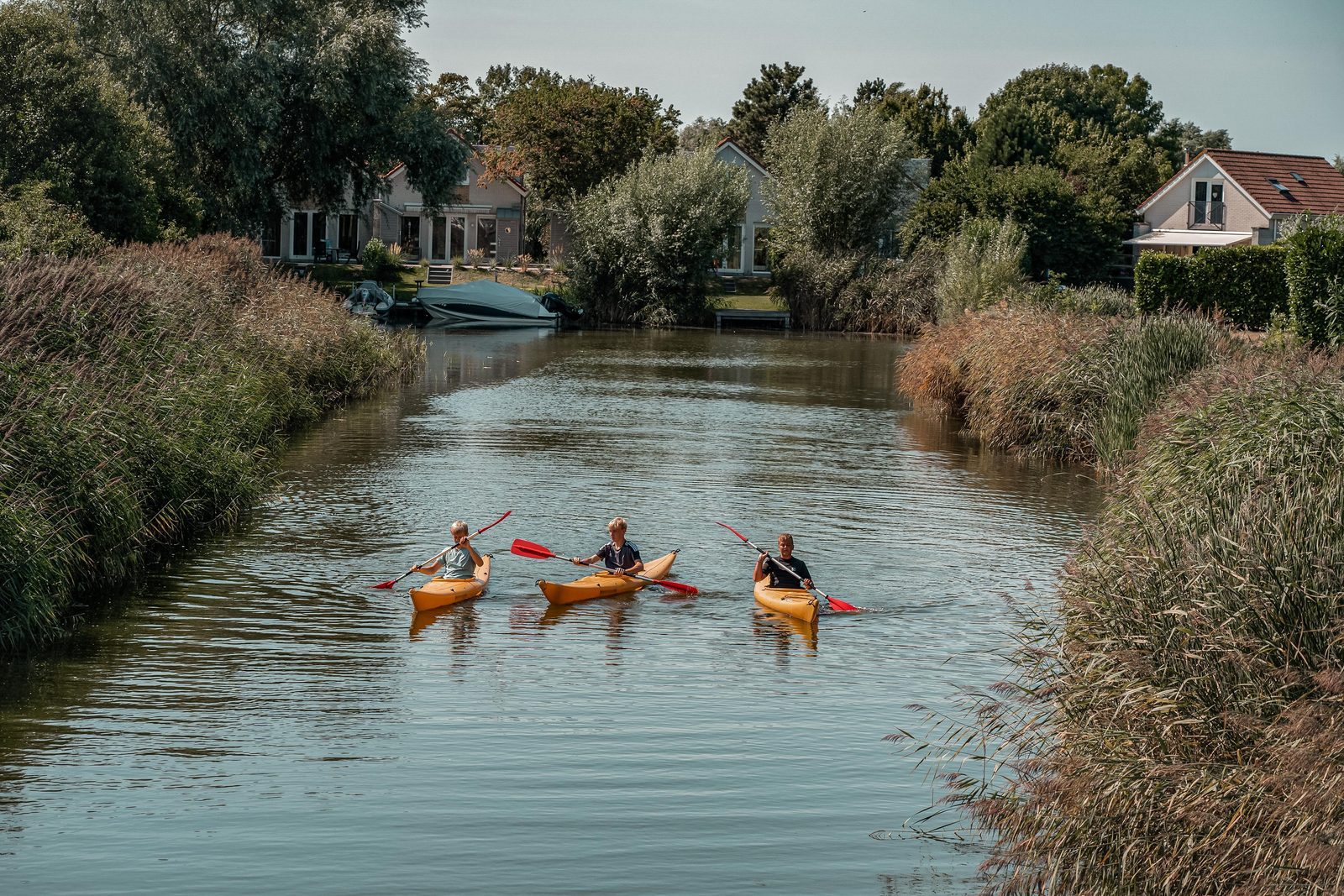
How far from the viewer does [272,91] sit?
49.5 metres

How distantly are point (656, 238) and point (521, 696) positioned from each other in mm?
47420

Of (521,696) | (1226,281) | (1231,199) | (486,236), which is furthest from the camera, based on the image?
(486,236)

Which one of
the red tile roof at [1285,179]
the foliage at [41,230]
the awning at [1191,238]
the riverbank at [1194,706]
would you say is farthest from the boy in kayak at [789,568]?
the red tile roof at [1285,179]

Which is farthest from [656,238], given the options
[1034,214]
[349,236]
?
[349,236]

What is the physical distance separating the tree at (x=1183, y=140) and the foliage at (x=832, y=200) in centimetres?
2883

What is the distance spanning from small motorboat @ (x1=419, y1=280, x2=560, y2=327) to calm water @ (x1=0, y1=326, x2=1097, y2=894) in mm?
34879

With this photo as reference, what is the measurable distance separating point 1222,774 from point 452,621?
808cm

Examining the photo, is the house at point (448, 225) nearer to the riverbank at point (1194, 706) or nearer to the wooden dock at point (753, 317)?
the wooden dock at point (753, 317)

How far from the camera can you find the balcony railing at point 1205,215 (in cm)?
6975

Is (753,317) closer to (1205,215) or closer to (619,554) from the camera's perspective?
(1205,215)

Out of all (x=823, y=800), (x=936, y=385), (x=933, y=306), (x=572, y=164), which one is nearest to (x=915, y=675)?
(x=823, y=800)

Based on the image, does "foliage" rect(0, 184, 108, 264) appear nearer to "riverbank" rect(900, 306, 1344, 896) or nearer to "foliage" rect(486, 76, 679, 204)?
"riverbank" rect(900, 306, 1344, 896)

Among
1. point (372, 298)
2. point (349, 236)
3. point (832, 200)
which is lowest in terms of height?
point (372, 298)

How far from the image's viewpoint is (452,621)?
13375mm
